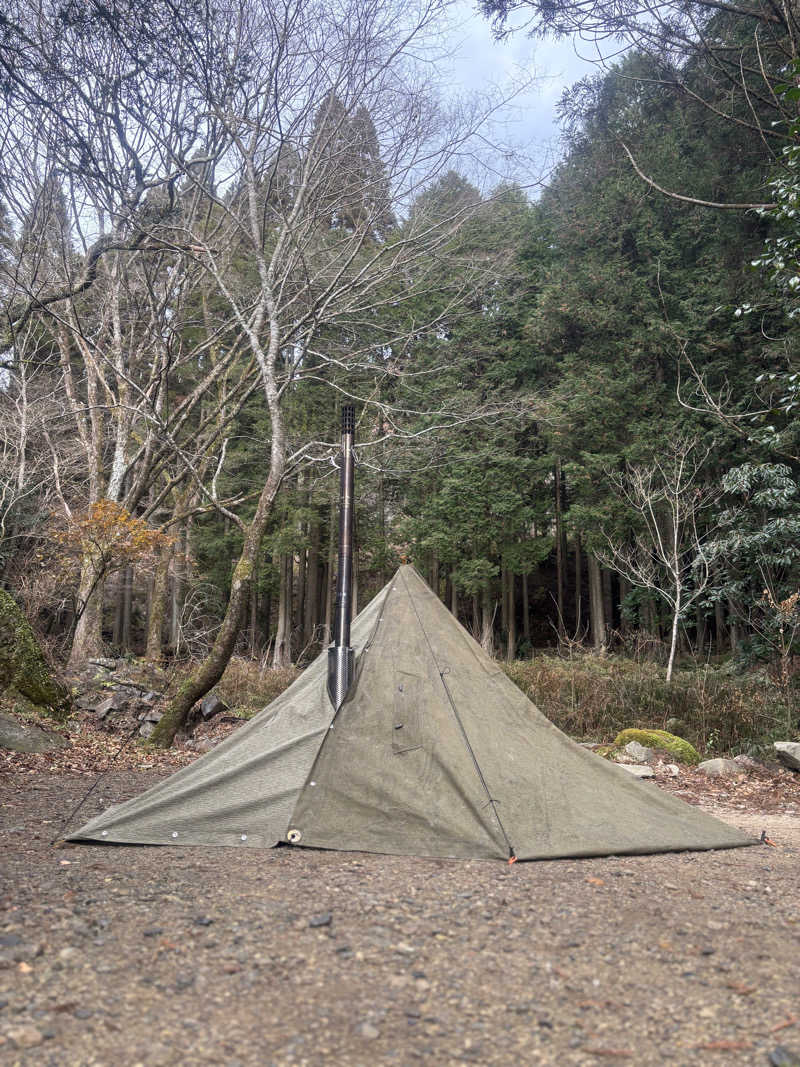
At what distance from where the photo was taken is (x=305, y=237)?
30.3 feet

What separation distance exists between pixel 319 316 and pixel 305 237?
92 centimetres

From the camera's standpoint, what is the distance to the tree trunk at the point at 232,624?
754 centimetres

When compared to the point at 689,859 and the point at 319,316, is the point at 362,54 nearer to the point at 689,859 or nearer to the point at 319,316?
the point at 319,316

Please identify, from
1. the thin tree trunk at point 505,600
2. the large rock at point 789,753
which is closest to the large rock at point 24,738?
the large rock at point 789,753

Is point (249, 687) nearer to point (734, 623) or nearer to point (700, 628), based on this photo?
point (734, 623)

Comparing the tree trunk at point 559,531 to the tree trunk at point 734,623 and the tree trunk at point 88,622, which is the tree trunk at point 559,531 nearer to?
the tree trunk at point 734,623

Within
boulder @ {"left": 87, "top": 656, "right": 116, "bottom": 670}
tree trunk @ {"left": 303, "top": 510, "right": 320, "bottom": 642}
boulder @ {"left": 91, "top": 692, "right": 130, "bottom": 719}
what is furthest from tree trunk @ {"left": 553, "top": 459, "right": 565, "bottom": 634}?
boulder @ {"left": 91, "top": 692, "right": 130, "bottom": 719}

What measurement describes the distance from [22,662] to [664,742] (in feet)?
22.9

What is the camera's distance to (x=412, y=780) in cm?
437

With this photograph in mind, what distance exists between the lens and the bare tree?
14.7m

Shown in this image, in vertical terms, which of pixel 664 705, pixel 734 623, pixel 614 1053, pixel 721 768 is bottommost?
pixel 721 768

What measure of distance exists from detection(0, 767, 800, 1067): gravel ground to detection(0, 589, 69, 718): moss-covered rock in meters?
4.44

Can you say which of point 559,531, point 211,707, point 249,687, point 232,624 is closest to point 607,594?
point 559,531

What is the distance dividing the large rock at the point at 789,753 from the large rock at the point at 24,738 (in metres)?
7.11
